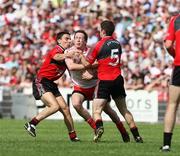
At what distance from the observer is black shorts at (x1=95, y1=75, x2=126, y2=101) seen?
1627 cm

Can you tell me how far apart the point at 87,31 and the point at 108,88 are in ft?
57.9

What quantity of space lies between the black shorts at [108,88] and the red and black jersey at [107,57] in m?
0.08

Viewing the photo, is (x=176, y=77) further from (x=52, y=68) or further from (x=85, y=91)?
(x=52, y=68)

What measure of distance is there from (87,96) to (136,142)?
163 cm

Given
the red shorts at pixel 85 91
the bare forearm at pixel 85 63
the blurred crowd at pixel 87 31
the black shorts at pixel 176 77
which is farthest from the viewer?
the blurred crowd at pixel 87 31

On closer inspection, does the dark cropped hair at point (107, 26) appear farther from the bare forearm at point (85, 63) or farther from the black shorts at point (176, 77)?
the black shorts at point (176, 77)

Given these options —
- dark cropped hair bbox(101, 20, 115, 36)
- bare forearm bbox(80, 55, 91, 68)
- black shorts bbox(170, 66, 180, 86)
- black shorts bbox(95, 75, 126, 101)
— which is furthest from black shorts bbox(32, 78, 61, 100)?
black shorts bbox(170, 66, 180, 86)

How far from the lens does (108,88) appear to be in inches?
641

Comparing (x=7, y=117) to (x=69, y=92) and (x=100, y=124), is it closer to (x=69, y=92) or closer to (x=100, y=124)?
(x=69, y=92)

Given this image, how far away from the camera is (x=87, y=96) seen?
693 inches

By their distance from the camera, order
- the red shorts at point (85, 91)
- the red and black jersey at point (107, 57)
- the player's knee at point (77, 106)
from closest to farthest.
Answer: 1. the red and black jersey at point (107, 57)
2. the player's knee at point (77, 106)
3. the red shorts at point (85, 91)

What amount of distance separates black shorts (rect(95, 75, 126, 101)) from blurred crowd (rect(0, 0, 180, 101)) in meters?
12.7

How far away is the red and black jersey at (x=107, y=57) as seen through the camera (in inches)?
637

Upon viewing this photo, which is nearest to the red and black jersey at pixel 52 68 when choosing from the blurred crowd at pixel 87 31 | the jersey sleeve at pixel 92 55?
the jersey sleeve at pixel 92 55
